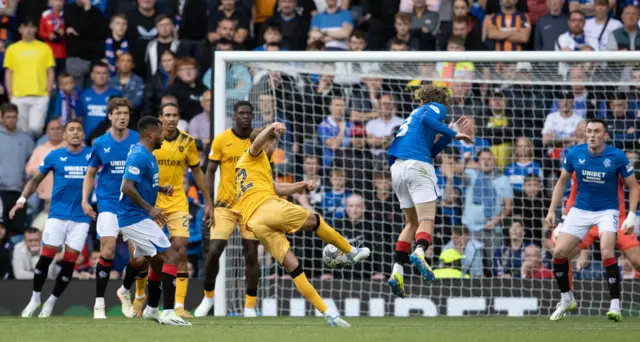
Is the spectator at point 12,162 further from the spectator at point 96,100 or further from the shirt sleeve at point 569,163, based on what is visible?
the shirt sleeve at point 569,163

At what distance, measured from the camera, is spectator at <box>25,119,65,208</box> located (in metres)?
15.1

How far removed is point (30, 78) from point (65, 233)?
13.9ft

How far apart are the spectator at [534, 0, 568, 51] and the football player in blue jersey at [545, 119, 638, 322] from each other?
175 inches

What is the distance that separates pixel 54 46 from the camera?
16641 mm

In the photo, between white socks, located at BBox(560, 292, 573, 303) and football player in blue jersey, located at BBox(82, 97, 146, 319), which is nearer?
football player in blue jersey, located at BBox(82, 97, 146, 319)

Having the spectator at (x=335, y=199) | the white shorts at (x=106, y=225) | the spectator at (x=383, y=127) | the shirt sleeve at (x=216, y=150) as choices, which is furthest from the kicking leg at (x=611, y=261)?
the white shorts at (x=106, y=225)

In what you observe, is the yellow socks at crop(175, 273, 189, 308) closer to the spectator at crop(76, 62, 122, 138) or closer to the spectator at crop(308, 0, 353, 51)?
the spectator at crop(76, 62, 122, 138)

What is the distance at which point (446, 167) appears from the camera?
47.7 feet

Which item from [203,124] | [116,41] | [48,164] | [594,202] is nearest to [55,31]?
[116,41]

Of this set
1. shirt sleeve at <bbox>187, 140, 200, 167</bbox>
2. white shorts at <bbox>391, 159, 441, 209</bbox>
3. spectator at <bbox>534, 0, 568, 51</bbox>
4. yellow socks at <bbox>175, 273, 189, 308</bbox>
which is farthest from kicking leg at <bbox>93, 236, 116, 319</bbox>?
spectator at <bbox>534, 0, 568, 51</bbox>

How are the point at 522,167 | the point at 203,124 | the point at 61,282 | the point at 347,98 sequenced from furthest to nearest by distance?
the point at 203,124
the point at 347,98
the point at 522,167
the point at 61,282

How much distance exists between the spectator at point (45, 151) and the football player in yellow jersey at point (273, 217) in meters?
5.75

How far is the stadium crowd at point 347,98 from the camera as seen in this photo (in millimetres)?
14250

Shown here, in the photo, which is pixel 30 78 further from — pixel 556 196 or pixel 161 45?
pixel 556 196
